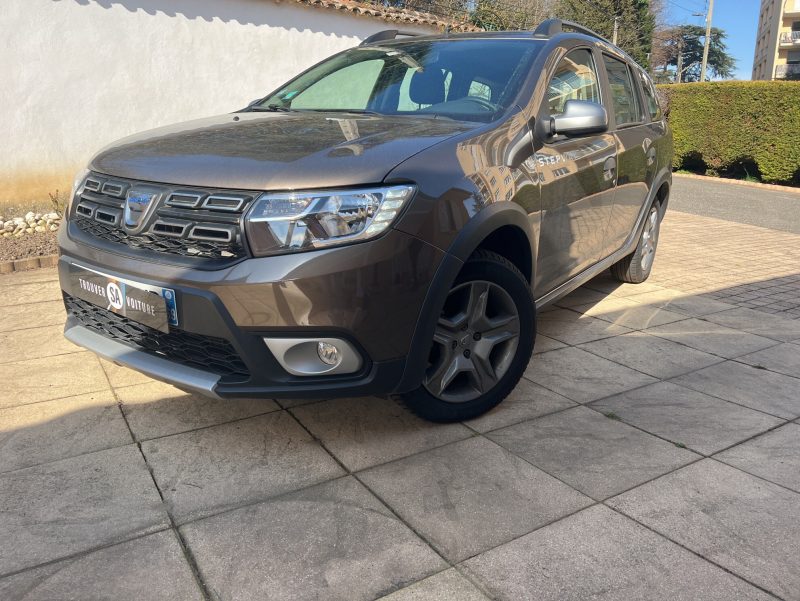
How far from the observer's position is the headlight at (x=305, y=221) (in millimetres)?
2414

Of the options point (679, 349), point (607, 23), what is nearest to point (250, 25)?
point (679, 349)

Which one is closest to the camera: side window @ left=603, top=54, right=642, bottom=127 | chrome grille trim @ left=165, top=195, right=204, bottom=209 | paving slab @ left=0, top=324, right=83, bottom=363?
chrome grille trim @ left=165, top=195, right=204, bottom=209

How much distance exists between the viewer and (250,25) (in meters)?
9.30

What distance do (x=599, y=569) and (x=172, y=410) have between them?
2009mm

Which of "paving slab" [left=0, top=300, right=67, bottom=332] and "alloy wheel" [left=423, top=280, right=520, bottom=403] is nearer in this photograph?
"alloy wheel" [left=423, top=280, right=520, bottom=403]

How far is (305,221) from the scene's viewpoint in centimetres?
242

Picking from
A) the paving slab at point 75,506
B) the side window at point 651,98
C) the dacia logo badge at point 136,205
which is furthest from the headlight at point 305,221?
the side window at point 651,98

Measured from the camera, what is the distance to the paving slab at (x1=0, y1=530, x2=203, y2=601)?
204 centimetres

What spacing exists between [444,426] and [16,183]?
6.20 metres

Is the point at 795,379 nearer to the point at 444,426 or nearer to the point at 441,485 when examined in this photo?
the point at 444,426

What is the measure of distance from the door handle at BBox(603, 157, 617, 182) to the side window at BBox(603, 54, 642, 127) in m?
0.43

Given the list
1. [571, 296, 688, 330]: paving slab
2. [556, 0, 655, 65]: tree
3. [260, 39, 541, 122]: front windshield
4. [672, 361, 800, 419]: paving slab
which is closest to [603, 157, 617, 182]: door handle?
[260, 39, 541, 122]: front windshield

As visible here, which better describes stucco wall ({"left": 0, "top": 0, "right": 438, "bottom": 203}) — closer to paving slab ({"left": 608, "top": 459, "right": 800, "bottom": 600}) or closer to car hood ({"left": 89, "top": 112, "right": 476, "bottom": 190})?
car hood ({"left": 89, "top": 112, "right": 476, "bottom": 190})

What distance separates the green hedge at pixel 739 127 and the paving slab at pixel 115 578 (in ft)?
52.9
